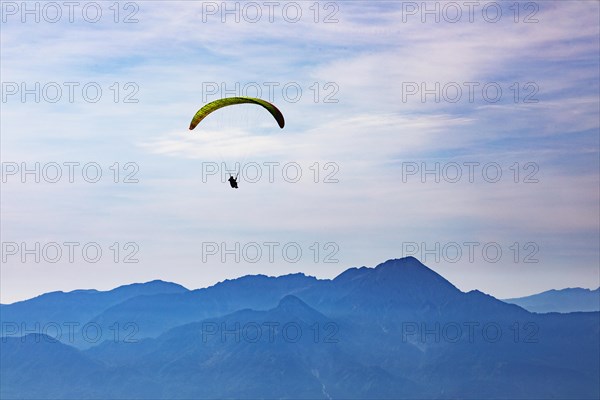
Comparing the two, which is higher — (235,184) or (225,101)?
(225,101)

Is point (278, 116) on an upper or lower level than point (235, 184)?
upper
